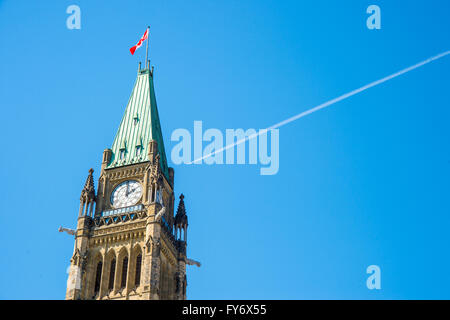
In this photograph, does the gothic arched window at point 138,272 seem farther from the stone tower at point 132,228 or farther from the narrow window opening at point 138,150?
the narrow window opening at point 138,150

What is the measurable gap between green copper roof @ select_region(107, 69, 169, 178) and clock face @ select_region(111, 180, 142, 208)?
108 inches

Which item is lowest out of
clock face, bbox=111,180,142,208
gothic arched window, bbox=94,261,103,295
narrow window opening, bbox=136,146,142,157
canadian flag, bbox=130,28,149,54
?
gothic arched window, bbox=94,261,103,295

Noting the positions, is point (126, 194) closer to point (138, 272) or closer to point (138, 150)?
point (138, 150)

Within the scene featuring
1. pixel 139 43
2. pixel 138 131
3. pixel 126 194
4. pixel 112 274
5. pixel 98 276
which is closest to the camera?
pixel 112 274

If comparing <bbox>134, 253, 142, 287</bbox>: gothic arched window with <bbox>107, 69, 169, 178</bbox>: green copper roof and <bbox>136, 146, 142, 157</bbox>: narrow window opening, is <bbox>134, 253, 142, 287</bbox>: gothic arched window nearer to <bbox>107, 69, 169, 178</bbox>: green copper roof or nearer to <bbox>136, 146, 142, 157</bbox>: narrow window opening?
<bbox>107, 69, 169, 178</bbox>: green copper roof

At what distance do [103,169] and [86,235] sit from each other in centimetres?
888

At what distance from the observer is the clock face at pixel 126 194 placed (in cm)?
8256

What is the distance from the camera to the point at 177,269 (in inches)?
3260

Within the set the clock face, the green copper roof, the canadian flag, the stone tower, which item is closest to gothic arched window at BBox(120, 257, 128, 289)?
the stone tower

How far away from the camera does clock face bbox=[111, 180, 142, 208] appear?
82562 mm

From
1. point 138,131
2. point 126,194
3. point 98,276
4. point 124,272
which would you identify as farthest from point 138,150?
point 98,276

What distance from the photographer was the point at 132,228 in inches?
3132

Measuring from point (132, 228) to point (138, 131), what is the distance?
13552mm
